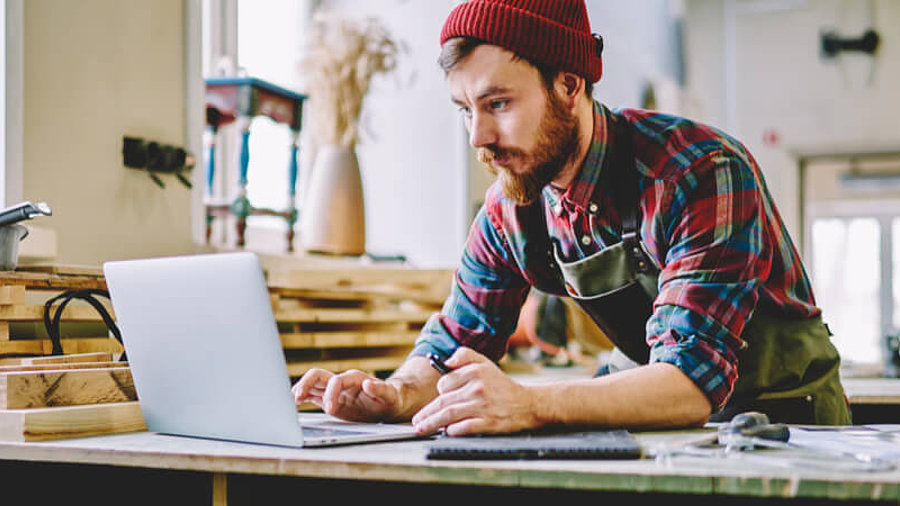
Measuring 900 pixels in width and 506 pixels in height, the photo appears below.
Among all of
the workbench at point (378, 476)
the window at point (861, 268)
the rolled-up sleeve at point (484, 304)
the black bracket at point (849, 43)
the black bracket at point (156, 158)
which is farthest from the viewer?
the window at point (861, 268)

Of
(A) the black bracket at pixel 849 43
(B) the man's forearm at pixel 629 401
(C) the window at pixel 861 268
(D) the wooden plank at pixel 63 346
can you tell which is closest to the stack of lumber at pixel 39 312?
(D) the wooden plank at pixel 63 346

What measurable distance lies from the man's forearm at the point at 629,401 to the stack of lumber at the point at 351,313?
40.7 inches

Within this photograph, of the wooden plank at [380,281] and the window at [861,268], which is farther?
the window at [861,268]

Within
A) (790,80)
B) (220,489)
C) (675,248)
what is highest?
(790,80)

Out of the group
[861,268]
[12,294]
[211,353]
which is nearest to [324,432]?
[211,353]

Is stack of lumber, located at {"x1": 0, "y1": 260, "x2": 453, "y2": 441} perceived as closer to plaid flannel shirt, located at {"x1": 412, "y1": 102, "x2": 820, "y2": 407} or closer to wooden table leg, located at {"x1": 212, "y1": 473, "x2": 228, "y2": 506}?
wooden table leg, located at {"x1": 212, "y1": 473, "x2": 228, "y2": 506}

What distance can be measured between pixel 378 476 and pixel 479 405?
23 centimetres

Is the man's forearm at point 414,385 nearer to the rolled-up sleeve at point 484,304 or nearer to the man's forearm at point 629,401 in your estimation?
the rolled-up sleeve at point 484,304

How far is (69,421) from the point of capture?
1213 mm

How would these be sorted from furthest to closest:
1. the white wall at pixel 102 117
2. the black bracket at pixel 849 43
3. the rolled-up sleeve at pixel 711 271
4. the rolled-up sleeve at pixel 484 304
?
the black bracket at pixel 849 43
the white wall at pixel 102 117
the rolled-up sleeve at pixel 484 304
the rolled-up sleeve at pixel 711 271

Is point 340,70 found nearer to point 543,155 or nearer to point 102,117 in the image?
point 102,117

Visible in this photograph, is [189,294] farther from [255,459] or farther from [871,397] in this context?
[871,397]

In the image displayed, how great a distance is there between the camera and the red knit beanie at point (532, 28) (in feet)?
4.60

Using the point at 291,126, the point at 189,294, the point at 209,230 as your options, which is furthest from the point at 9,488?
the point at 291,126
